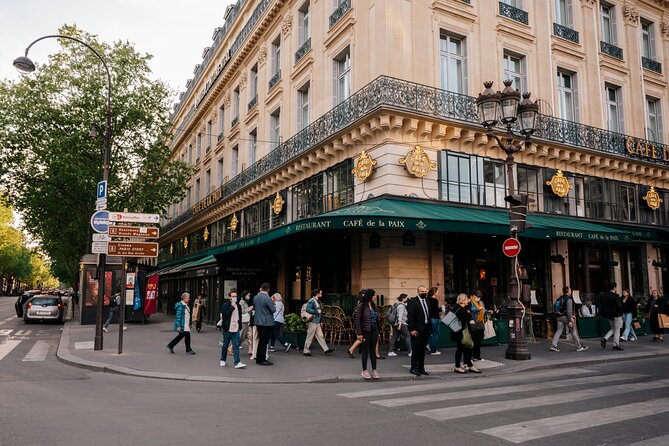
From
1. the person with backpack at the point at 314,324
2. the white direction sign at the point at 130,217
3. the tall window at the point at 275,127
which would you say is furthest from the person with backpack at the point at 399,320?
the tall window at the point at 275,127

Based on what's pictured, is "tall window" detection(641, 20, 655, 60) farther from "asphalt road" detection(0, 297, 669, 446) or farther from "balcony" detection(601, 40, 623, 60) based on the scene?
"asphalt road" detection(0, 297, 669, 446)

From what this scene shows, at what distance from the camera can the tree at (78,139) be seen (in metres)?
26.6

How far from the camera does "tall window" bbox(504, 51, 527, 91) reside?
17.8m

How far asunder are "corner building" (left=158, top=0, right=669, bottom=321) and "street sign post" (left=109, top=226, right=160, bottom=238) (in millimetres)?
3667

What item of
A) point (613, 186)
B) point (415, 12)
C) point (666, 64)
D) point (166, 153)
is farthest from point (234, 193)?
point (666, 64)

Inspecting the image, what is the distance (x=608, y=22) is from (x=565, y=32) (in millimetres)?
3614

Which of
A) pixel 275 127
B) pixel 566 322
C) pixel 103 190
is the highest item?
pixel 275 127

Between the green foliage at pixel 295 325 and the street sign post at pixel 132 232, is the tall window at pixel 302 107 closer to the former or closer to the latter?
the street sign post at pixel 132 232

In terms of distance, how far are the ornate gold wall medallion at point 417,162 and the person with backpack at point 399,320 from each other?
12.7ft

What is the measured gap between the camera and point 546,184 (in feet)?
57.7

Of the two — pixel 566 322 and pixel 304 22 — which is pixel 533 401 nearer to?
pixel 566 322

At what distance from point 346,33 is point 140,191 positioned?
18987 mm

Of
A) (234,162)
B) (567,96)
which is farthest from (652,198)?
(234,162)

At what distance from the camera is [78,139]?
26.5 metres
